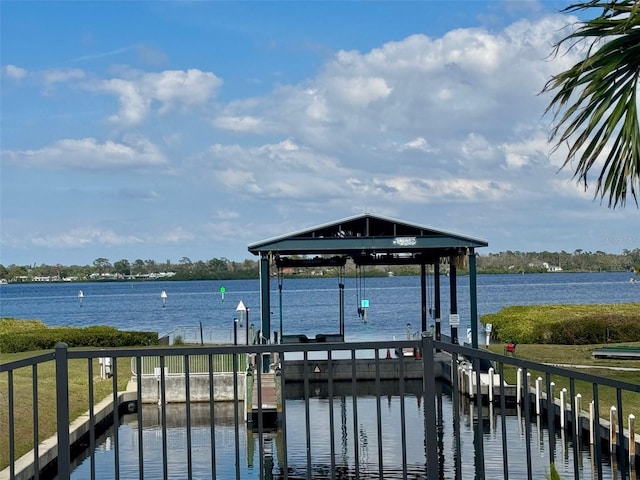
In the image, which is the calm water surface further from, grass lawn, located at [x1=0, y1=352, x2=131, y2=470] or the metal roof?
the metal roof

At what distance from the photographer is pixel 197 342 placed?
28.8 metres

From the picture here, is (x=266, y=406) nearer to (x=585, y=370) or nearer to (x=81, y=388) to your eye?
(x=81, y=388)

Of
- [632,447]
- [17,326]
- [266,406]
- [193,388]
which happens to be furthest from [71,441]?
[17,326]

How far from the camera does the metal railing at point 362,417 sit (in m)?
4.79

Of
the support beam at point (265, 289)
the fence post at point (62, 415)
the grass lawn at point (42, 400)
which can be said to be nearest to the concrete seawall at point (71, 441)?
the grass lawn at point (42, 400)

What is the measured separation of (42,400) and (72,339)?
14.8m

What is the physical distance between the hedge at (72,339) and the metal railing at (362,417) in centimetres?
833

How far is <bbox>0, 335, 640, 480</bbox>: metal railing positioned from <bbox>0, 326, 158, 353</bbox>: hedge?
8326 mm

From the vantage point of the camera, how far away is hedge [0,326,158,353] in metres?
30.6

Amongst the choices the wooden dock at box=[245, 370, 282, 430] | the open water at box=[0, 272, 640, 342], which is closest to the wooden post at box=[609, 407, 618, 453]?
the wooden dock at box=[245, 370, 282, 430]

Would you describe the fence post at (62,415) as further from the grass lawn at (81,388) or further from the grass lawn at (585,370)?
the grass lawn at (585,370)

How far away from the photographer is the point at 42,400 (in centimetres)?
1675

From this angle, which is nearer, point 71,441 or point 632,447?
point 632,447

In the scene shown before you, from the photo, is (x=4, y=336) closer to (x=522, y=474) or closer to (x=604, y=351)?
(x=604, y=351)
